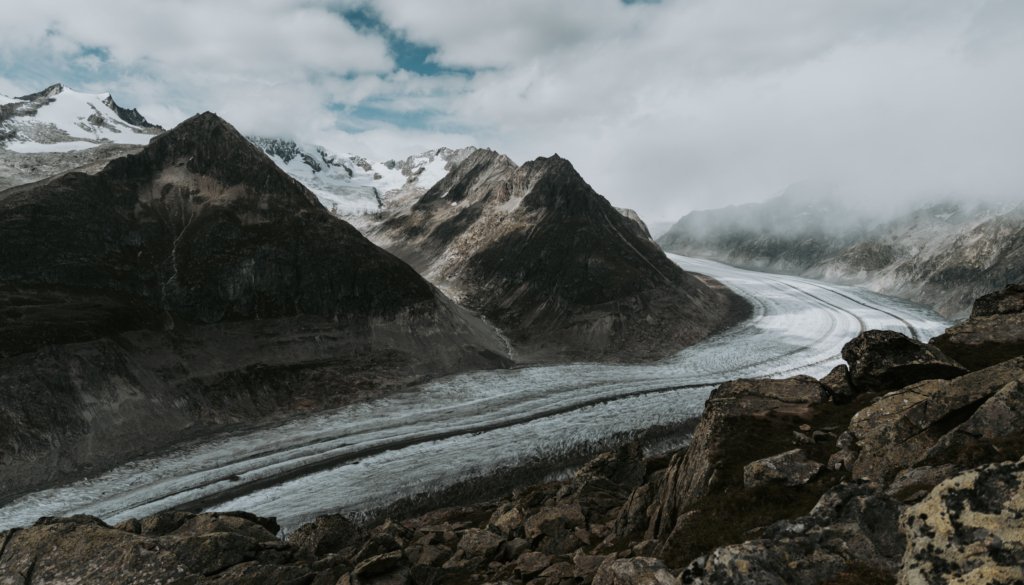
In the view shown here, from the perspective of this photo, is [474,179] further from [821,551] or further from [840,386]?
[821,551]

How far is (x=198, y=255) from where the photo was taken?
74.7 meters

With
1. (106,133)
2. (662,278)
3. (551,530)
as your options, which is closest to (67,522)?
(551,530)

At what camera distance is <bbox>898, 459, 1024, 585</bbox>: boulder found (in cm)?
750

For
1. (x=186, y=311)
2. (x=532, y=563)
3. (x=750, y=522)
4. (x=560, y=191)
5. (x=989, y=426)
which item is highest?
(x=560, y=191)

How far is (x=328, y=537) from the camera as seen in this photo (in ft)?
101

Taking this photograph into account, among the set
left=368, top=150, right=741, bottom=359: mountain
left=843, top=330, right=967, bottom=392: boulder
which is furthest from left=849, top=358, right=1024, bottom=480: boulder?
left=368, top=150, right=741, bottom=359: mountain

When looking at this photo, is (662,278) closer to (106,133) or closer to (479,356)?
(479,356)

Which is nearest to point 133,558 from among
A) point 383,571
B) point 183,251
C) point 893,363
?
point 383,571

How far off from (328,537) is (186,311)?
50.3 m

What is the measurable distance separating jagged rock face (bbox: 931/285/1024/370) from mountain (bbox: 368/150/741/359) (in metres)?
55.3

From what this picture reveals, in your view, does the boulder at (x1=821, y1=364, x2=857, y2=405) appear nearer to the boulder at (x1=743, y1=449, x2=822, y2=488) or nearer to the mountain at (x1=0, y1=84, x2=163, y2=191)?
the boulder at (x1=743, y1=449, x2=822, y2=488)

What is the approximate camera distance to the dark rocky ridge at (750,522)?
8.82m

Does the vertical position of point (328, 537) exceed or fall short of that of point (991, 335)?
it falls short

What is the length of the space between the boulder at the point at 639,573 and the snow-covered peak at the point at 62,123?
164539mm
